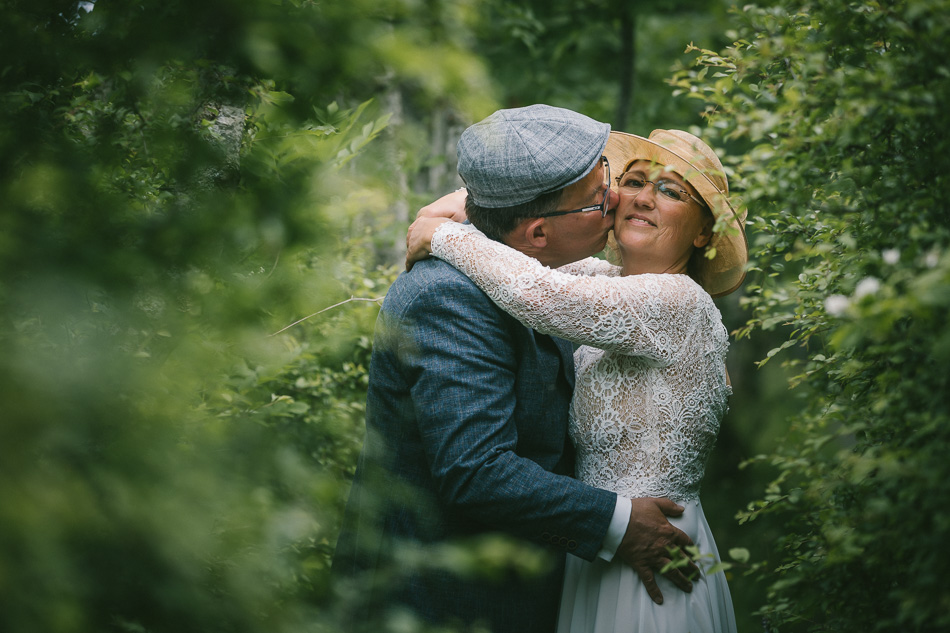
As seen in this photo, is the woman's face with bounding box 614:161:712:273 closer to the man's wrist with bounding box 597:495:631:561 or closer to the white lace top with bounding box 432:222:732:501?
the white lace top with bounding box 432:222:732:501

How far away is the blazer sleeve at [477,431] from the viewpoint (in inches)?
80.8

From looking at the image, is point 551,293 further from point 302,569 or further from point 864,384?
point 302,569

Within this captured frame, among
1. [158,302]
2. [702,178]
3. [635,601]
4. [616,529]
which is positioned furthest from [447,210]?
[158,302]

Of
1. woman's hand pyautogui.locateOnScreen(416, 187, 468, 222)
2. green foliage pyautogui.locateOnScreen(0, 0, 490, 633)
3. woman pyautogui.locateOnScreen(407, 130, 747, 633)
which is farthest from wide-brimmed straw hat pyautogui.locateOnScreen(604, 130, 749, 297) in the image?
green foliage pyautogui.locateOnScreen(0, 0, 490, 633)

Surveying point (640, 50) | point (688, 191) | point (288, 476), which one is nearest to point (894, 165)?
point (688, 191)

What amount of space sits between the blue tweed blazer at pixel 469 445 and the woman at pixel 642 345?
100mm

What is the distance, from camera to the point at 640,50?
7.71m

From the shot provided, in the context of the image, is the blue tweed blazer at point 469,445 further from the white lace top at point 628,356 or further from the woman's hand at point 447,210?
the woman's hand at point 447,210

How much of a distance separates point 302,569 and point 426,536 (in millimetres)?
1216

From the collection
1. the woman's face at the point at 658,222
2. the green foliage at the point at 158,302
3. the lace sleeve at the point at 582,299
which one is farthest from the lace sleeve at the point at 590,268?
the green foliage at the point at 158,302

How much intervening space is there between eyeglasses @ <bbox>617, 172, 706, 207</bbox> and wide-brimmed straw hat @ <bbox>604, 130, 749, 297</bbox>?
0.04 meters

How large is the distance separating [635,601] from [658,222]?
1.22m

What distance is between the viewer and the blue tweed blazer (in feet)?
6.76

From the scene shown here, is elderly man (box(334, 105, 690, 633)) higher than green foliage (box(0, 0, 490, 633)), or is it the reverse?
green foliage (box(0, 0, 490, 633))
